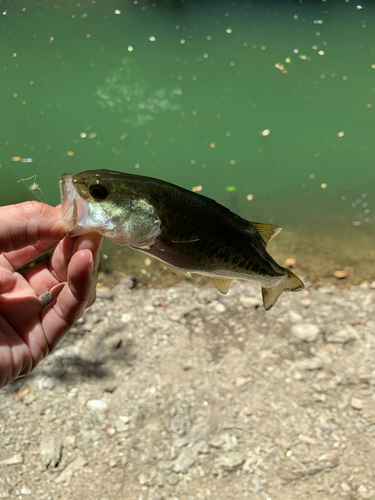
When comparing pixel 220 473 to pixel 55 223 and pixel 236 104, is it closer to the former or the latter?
pixel 55 223

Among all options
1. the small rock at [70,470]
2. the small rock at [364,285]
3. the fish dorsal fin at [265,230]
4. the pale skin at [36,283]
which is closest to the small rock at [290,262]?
the small rock at [364,285]

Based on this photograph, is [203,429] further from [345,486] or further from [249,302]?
[249,302]

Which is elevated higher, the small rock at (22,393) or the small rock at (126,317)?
the small rock at (22,393)

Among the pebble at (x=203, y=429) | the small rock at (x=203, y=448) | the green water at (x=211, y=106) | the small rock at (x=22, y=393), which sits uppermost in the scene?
the green water at (x=211, y=106)

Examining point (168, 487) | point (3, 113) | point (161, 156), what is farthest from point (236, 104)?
point (168, 487)

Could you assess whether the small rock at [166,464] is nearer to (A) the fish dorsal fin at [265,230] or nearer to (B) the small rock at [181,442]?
(B) the small rock at [181,442]

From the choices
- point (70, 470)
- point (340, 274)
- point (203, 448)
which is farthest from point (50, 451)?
point (340, 274)

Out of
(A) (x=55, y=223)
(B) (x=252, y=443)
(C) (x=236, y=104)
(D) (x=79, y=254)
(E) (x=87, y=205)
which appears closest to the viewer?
(E) (x=87, y=205)
